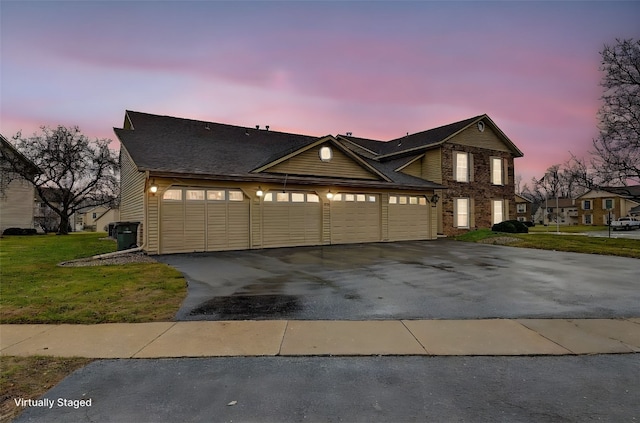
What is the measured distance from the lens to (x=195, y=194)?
1318cm

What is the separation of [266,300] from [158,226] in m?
8.28

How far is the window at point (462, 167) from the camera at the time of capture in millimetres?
22094

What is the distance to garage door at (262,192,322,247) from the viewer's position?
1475cm

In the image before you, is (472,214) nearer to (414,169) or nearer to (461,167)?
(461,167)

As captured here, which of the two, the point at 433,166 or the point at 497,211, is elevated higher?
the point at 433,166

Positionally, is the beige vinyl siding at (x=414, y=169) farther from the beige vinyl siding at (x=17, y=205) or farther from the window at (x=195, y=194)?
the beige vinyl siding at (x=17, y=205)

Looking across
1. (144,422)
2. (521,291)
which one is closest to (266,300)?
(144,422)

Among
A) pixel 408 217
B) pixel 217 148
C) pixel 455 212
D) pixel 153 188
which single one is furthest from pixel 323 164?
pixel 455 212

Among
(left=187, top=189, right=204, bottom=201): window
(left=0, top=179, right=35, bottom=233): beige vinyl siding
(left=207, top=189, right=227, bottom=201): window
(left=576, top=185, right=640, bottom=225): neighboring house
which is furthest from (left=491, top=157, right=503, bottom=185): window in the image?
(left=0, top=179, right=35, bottom=233): beige vinyl siding

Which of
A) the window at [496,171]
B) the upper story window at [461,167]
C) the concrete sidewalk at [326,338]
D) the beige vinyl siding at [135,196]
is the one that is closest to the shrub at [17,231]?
the beige vinyl siding at [135,196]

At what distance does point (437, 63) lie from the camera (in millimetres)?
19219

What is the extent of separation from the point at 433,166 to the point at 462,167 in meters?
2.14

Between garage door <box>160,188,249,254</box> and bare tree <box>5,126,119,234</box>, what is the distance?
23.5 m

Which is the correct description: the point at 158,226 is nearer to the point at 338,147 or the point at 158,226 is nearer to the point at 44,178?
the point at 338,147
